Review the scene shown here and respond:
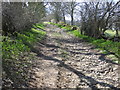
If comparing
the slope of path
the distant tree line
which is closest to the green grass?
the slope of path

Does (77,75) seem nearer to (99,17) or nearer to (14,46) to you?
(14,46)

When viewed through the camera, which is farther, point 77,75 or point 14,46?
point 14,46

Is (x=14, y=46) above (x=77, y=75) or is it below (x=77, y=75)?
above

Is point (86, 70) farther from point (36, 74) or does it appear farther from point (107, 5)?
point (107, 5)

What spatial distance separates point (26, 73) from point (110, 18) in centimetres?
1259

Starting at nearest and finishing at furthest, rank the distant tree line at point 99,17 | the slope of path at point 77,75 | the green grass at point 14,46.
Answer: the slope of path at point 77,75 < the green grass at point 14,46 < the distant tree line at point 99,17

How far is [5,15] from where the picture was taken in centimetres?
902

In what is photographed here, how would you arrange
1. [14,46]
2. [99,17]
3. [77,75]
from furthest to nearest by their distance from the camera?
[99,17]
[14,46]
[77,75]

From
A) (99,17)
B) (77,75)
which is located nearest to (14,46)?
(77,75)

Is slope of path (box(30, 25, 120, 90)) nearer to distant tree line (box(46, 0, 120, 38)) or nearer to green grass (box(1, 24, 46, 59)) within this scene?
green grass (box(1, 24, 46, 59))

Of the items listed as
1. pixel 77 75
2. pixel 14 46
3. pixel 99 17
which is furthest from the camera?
pixel 99 17

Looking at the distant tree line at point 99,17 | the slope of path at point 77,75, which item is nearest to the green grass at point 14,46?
the slope of path at point 77,75

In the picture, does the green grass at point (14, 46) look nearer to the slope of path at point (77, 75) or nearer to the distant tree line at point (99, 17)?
the slope of path at point (77, 75)

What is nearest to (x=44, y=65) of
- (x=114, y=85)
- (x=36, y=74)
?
(x=36, y=74)
